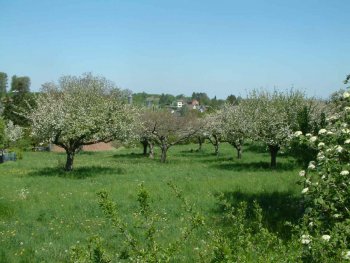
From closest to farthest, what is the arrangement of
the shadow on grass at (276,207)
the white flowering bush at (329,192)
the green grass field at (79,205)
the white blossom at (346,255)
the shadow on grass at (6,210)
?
the white blossom at (346,255) < the white flowering bush at (329,192) < the green grass field at (79,205) < the shadow on grass at (276,207) < the shadow on grass at (6,210)

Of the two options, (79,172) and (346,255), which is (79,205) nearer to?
(79,172)

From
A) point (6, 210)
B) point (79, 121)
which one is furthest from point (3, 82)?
point (6, 210)

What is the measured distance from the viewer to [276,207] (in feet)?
45.0

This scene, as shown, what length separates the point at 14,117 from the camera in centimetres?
6844

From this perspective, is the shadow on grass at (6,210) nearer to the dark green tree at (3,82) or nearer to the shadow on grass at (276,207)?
the shadow on grass at (276,207)

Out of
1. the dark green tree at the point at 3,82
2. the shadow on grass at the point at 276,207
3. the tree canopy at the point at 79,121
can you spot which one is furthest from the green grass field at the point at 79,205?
the dark green tree at the point at 3,82

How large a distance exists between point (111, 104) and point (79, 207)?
13368mm

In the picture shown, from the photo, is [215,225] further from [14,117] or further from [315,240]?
[14,117]

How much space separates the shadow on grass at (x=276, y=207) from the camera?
11141mm

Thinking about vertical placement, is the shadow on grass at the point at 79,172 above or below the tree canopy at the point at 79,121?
below

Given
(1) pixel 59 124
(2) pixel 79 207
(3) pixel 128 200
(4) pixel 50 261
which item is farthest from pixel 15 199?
(1) pixel 59 124

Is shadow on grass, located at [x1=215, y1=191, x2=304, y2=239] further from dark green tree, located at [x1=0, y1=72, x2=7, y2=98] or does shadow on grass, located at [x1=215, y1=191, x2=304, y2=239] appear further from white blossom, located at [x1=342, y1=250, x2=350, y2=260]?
dark green tree, located at [x1=0, y1=72, x2=7, y2=98]

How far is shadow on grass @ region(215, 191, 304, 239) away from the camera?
11.1m

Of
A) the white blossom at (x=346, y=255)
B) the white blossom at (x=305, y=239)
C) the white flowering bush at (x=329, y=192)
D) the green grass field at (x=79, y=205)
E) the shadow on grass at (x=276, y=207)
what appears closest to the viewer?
the white blossom at (x=346, y=255)
